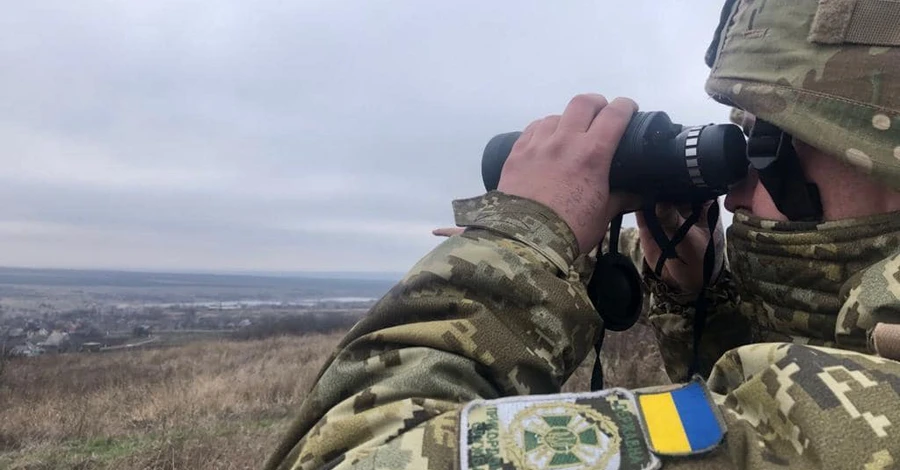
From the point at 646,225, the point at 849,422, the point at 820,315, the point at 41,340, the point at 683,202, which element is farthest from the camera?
the point at 41,340

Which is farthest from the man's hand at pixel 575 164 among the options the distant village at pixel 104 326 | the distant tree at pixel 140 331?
the distant tree at pixel 140 331

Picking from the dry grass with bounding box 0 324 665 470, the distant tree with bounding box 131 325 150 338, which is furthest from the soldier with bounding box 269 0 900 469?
the distant tree with bounding box 131 325 150 338

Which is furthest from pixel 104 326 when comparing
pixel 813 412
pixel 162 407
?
pixel 813 412

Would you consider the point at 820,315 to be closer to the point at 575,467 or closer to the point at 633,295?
the point at 633,295

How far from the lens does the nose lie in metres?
1.28

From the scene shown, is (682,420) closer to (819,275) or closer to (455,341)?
(455,341)

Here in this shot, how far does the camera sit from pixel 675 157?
1278mm

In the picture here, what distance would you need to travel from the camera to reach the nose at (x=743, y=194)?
1282 mm

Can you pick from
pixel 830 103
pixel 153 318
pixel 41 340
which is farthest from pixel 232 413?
pixel 153 318

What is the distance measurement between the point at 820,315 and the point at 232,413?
295 inches

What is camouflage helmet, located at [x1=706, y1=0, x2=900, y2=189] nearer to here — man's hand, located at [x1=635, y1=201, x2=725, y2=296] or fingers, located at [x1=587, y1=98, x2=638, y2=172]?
fingers, located at [x1=587, y1=98, x2=638, y2=172]

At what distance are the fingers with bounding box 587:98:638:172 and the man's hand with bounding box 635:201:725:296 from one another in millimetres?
307

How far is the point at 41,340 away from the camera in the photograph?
55.2ft

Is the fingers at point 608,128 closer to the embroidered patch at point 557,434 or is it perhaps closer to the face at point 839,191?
the face at point 839,191
